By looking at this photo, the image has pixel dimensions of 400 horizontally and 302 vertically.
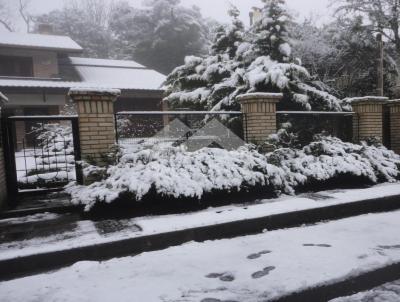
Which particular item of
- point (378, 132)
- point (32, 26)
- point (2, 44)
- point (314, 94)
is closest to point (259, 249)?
point (378, 132)

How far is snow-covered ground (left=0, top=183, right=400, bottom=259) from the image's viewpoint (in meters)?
3.35

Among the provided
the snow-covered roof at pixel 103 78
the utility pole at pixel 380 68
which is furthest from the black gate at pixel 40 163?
the utility pole at pixel 380 68

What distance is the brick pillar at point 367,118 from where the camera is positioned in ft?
24.2

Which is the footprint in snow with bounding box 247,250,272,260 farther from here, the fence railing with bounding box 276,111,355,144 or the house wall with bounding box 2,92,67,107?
the house wall with bounding box 2,92,67,107

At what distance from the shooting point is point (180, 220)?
4160 millimetres

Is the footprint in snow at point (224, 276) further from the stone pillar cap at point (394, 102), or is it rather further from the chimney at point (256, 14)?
the chimney at point (256, 14)

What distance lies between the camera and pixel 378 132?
748 centimetres

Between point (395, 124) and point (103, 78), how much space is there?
16.4 m

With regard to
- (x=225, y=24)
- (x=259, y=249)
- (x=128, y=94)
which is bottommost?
(x=259, y=249)

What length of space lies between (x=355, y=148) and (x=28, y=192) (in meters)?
6.02

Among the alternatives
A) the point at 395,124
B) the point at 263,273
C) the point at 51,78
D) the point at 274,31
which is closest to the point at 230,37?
the point at 274,31

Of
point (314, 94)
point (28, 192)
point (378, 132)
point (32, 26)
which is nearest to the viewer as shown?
point (28, 192)

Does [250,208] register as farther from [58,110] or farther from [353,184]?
[58,110]

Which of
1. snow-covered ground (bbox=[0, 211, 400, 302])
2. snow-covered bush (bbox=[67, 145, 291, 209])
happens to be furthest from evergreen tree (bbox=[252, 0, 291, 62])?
snow-covered ground (bbox=[0, 211, 400, 302])
